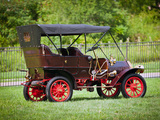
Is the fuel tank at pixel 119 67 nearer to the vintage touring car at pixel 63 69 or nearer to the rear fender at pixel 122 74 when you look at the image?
the vintage touring car at pixel 63 69

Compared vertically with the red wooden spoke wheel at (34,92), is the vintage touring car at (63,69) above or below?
above

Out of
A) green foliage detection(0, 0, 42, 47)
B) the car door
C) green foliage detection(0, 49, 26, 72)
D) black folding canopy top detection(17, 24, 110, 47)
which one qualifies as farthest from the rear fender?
green foliage detection(0, 0, 42, 47)

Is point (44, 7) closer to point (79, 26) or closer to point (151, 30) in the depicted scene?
point (151, 30)

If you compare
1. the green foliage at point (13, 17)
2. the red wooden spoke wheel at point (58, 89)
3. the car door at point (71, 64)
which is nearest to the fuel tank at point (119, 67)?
the car door at point (71, 64)

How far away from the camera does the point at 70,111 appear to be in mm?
8195

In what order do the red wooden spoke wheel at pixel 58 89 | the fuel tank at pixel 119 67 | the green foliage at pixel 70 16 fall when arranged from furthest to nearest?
1. the green foliage at pixel 70 16
2. the fuel tank at pixel 119 67
3. the red wooden spoke wheel at pixel 58 89

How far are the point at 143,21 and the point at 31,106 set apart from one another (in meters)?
30.6

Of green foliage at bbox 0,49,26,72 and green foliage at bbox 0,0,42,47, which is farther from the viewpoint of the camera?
green foliage at bbox 0,0,42,47

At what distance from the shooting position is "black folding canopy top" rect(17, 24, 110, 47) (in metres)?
9.80

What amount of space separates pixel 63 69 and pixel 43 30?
1.29 meters

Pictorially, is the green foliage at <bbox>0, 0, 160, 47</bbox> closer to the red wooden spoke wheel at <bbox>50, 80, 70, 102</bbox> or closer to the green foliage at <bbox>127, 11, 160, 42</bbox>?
the green foliage at <bbox>127, 11, 160, 42</bbox>

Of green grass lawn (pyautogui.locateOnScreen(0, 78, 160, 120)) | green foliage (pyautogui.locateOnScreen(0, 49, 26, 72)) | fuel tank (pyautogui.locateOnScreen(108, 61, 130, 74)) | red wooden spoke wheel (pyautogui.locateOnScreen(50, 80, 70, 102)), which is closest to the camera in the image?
green grass lawn (pyautogui.locateOnScreen(0, 78, 160, 120))

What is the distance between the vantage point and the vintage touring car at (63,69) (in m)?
9.82

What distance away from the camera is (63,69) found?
396 inches
